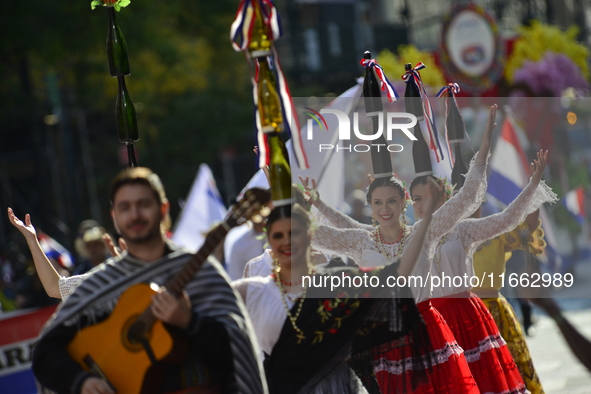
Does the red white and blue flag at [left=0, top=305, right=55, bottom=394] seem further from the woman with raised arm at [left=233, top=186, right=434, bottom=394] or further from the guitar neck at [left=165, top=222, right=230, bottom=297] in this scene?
the guitar neck at [left=165, top=222, right=230, bottom=297]

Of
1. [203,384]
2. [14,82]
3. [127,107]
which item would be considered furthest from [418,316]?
[14,82]

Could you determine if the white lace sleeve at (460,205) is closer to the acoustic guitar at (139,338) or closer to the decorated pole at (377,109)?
the decorated pole at (377,109)

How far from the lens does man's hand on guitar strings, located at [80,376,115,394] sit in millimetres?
2998

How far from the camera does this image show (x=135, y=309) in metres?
3.09

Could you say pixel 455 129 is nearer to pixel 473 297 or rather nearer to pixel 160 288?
pixel 473 297

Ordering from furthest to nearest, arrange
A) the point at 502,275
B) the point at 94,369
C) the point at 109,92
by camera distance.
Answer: the point at 109,92
the point at 502,275
the point at 94,369

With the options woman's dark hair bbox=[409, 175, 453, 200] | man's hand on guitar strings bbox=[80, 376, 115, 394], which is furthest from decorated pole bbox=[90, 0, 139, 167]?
man's hand on guitar strings bbox=[80, 376, 115, 394]

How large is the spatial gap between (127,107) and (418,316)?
1994mm

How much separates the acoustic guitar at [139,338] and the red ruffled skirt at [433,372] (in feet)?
5.08

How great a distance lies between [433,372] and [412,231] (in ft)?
2.31

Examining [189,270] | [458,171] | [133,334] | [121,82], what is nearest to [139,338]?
[133,334]

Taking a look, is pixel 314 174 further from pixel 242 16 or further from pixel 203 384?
pixel 203 384

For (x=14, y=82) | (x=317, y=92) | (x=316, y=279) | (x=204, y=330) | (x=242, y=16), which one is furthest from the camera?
(x=317, y=92)

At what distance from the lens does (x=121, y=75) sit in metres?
4.75
